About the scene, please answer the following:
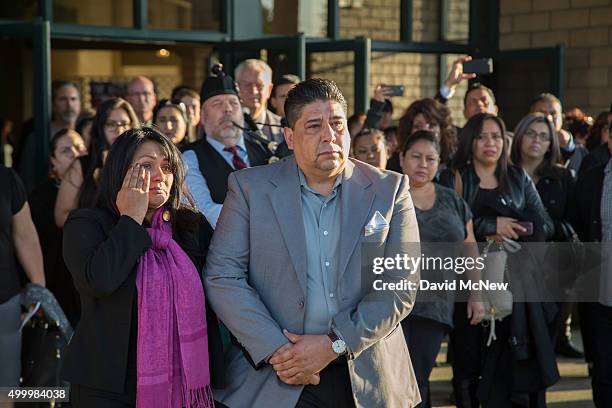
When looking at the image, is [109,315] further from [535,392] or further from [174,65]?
[174,65]

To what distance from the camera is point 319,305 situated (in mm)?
3682

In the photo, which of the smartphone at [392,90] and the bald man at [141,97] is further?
the bald man at [141,97]

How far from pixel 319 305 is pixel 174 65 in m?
10.2

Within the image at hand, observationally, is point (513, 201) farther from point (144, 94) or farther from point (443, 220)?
point (144, 94)

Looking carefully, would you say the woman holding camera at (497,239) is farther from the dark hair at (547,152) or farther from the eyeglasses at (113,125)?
the eyeglasses at (113,125)

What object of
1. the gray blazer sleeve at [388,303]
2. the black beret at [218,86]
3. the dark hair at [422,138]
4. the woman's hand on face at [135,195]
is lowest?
the gray blazer sleeve at [388,303]

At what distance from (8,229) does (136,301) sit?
190cm

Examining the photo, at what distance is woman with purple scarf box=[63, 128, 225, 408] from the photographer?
3.64 metres

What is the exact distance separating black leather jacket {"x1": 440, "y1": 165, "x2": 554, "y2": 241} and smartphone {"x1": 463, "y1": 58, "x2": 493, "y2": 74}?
1.91 m

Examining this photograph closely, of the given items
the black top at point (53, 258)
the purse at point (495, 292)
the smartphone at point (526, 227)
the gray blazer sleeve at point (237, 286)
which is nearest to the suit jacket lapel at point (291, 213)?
the gray blazer sleeve at point (237, 286)

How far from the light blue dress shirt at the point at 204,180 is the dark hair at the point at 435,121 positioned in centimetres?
186


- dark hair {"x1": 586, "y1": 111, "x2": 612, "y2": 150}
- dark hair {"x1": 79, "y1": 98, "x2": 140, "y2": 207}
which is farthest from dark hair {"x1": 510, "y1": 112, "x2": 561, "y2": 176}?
dark hair {"x1": 79, "y1": 98, "x2": 140, "y2": 207}

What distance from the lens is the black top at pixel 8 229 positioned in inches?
207

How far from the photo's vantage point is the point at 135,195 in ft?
12.2
